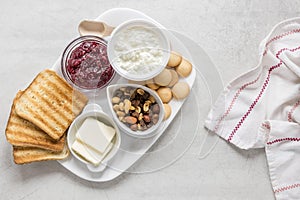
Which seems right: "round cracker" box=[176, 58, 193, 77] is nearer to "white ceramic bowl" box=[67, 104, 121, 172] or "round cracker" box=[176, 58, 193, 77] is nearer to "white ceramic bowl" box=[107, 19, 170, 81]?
"white ceramic bowl" box=[107, 19, 170, 81]

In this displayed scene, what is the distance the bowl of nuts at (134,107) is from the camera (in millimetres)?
1152

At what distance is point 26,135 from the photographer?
1.23 m

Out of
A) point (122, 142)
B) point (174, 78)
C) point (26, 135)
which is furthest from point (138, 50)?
point (26, 135)

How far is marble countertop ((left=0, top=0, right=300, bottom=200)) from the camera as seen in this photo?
1281 millimetres

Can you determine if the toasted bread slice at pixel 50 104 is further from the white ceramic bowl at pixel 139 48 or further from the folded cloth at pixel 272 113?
the folded cloth at pixel 272 113

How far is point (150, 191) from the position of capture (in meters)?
1.29

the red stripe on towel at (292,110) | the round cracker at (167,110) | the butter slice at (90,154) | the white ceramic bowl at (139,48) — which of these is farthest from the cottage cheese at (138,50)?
the red stripe on towel at (292,110)

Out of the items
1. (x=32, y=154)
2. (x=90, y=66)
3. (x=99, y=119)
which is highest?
(x=90, y=66)

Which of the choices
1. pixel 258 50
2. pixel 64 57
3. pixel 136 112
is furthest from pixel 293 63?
pixel 64 57

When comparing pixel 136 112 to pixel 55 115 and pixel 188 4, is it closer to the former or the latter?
pixel 55 115

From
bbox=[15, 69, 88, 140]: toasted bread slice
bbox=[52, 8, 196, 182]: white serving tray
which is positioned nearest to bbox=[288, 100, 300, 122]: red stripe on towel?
bbox=[52, 8, 196, 182]: white serving tray

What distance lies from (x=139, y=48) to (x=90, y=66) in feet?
0.45

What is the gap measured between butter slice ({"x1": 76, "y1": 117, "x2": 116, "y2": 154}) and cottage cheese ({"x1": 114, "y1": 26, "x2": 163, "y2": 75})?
0.16 metres

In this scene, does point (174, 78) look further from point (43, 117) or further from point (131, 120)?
point (43, 117)
